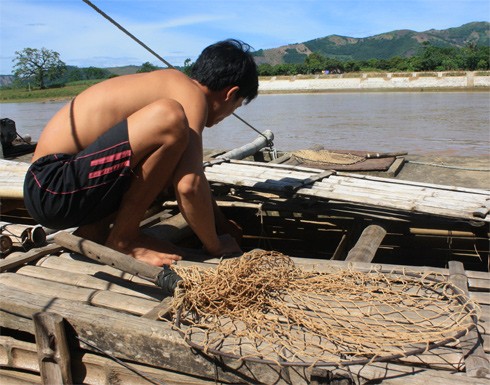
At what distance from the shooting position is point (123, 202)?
7.66 feet

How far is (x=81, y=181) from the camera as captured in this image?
2189mm

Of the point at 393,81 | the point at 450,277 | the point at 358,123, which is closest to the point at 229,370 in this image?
the point at 450,277

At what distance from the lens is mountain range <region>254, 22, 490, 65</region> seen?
97.2 m

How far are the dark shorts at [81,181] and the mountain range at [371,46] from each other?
277 feet

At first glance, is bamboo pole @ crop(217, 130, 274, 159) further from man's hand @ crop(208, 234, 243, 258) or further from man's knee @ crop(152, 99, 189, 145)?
man's knee @ crop(152, 99, 189, 145)

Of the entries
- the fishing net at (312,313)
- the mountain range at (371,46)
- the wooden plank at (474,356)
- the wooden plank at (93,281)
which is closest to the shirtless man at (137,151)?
the wooden plank at (93,281)

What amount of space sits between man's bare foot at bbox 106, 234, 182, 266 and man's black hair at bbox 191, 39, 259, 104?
2.53 feet

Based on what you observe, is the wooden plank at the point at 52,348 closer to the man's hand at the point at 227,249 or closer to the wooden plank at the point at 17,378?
the wooden plank at the point at 17,378

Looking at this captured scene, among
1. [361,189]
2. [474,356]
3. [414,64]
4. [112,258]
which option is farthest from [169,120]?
[414,64]

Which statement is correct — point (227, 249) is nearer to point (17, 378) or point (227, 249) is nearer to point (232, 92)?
point (232, 92)

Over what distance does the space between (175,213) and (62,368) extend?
5.76 feet

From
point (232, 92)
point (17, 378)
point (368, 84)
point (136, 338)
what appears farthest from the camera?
point (368, 84)

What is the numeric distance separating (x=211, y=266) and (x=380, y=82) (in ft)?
97.3

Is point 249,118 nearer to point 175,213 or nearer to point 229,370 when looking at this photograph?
point 175,213
